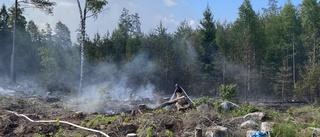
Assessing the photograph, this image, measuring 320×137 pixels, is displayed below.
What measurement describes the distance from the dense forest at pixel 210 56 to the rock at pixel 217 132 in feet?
67.6

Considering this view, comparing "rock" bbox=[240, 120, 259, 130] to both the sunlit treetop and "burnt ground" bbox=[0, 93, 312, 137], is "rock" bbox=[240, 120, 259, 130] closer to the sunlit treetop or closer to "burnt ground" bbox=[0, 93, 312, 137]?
"burnt ground" bbox=[0, 93, 312, 137]

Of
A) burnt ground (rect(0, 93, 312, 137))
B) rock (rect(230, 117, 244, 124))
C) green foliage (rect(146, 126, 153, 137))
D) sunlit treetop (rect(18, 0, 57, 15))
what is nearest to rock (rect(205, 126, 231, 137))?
burnt ground (rect(0, 93, 312, 137))

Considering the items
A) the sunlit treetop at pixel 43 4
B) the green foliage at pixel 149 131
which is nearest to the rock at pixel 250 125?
the green foliage at pixel 149 131

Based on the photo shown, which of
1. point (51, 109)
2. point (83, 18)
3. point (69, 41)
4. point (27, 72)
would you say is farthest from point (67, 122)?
point (69, 41)

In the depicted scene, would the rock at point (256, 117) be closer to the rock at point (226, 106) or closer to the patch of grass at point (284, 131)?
the patch of grass at point (284, 131)

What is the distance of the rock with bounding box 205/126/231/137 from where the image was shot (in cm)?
708

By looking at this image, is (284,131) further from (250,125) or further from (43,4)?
(43,4)

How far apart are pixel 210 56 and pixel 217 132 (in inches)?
889

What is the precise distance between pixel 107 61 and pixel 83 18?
10.7m

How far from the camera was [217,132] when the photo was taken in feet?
23.3

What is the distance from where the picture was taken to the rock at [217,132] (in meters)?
7.08

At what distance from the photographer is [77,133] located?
7.99m

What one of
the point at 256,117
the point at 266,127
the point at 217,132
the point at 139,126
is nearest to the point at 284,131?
the point at 266,127

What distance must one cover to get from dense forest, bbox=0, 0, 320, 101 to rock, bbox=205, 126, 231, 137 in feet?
67.6
